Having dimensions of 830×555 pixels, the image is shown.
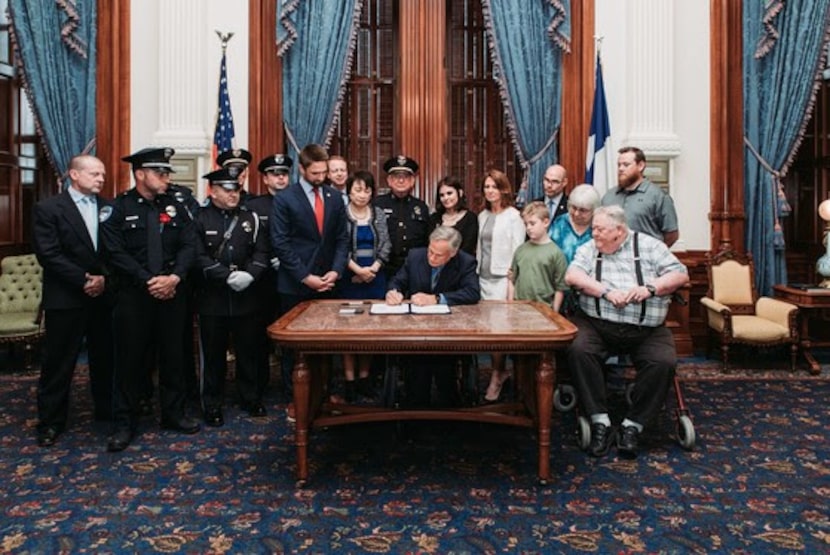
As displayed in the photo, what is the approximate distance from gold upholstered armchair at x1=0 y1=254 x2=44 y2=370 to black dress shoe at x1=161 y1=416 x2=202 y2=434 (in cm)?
230

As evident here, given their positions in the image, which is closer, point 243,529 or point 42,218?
point 243,529

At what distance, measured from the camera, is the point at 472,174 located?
7.12m

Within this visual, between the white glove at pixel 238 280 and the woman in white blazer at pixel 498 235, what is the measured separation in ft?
5.46

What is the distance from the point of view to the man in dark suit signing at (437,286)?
3.96 metres

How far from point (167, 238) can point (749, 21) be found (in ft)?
18.8

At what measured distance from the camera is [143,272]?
12.7 ft

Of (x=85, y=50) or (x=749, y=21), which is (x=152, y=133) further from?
(x=749, y=21)

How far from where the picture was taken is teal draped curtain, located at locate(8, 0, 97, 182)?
20.7ft

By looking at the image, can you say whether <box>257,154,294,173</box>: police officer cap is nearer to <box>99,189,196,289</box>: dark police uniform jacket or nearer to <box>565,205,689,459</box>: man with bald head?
<box>99,189,196,289</box>: dark police uniform jacket

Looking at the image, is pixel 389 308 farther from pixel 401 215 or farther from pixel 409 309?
pixel 401 215

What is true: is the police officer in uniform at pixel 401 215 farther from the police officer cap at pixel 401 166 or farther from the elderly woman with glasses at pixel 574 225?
the elderly woman with glasses at pixel 574 225

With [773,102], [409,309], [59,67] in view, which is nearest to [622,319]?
[409,309]

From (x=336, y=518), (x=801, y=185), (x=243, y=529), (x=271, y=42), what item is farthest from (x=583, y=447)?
(x=801, y=185)

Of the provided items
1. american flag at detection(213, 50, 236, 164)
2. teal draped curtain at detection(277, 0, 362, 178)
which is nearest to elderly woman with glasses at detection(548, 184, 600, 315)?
teal draped curtain at detection(277, 0, 362, 178)
